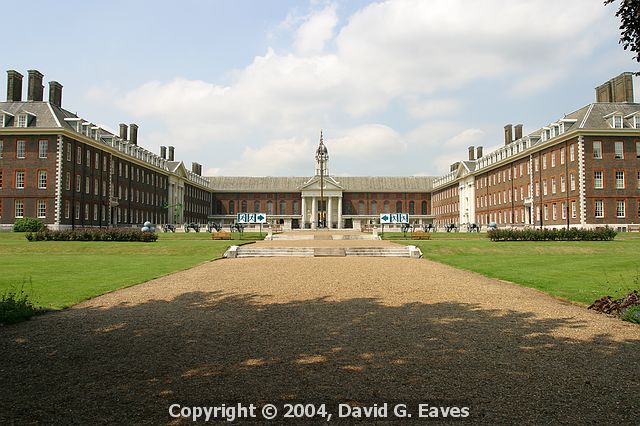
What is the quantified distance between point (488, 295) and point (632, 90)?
156 feet

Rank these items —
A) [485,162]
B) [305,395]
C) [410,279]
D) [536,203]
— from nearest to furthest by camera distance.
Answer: [305,395] → [410,279] → [536,203] → [485,162]

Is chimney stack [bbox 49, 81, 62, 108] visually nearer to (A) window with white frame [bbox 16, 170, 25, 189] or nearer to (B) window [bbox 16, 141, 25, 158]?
(B) window [bbox 16, 141, 25, 158]

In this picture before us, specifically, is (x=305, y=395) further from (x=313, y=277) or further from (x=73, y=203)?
(x=73, y=203)

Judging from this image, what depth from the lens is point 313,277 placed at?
1544 cm

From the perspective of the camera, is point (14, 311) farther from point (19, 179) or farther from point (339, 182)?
point (339, 182)

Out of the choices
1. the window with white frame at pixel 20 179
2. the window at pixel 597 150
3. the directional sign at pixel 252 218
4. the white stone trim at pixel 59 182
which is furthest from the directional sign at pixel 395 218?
the window with white frame at pixel 20 179

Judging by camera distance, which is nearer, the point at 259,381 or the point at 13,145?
the point at 259,381

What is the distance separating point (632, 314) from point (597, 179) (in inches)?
1718

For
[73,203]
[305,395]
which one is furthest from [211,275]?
[73,203]

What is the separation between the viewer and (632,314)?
860 cm

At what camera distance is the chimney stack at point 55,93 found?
4869 centimetres

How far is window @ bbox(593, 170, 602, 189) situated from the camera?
46.2 m

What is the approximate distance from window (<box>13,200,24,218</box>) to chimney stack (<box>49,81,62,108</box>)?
1058 cm

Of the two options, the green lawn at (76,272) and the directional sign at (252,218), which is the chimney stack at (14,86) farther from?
the directional sign at (252,218)
